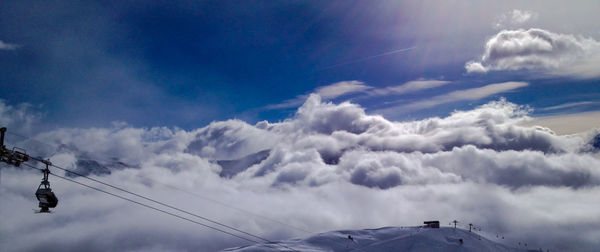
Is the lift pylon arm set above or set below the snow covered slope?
above

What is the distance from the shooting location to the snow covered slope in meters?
114

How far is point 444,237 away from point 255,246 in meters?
63.8

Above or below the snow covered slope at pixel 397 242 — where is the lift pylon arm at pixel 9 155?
above

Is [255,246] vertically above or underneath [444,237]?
underneath

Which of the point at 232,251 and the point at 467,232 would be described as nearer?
the point at 232,251

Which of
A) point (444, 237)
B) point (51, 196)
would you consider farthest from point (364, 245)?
point (51, 196)

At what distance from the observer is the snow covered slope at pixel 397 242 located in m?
114

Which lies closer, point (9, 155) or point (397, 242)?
point (9, 155)

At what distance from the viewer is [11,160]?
39000mm

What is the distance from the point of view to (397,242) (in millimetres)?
119000

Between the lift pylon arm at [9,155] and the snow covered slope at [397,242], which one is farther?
the snow covered slope at [397,242]

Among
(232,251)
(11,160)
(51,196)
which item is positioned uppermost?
(11,160)

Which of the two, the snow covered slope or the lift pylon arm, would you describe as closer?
the lift pylon arm

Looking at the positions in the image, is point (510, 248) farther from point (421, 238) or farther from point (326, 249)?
point (326, 249)
